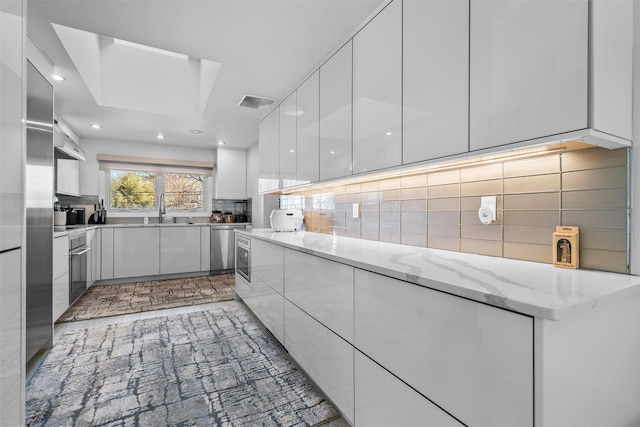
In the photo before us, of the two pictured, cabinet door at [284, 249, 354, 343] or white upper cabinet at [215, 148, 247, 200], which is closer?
cabinet door at [284, 249, 354, 343]

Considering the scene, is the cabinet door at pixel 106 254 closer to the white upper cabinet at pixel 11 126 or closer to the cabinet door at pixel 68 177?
the cabinet door at pixel 68 177

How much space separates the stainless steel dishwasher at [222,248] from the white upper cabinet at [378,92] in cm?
373

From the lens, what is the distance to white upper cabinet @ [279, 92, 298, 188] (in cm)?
282

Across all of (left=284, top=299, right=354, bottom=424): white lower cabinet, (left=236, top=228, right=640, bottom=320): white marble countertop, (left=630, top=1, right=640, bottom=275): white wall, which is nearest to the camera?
(left=236, top=228, right=640, bottom=320): white marble countertop

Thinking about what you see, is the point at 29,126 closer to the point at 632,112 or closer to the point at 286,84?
the point at 286,84

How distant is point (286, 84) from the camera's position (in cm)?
278

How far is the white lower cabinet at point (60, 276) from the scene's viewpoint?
8.30ft

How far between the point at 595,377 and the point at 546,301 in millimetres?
380

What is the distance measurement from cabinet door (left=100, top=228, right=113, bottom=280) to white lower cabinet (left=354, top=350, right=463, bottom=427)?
4.40m

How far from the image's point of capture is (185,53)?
7.54 ft

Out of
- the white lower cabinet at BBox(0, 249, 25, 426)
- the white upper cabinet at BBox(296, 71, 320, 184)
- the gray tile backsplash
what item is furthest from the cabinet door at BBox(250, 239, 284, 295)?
the white lower cabinet at BBox(0, 249, 25, 426)

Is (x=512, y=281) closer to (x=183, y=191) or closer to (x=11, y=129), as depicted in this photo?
(x=11, y=129)

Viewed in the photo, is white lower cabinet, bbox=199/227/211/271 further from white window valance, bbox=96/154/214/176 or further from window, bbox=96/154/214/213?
white window valance, bbox=96/154/214/176

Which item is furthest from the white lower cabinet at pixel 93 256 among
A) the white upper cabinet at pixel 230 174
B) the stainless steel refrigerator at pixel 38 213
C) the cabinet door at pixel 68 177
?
the white upper cabinet at pixel 230 174
